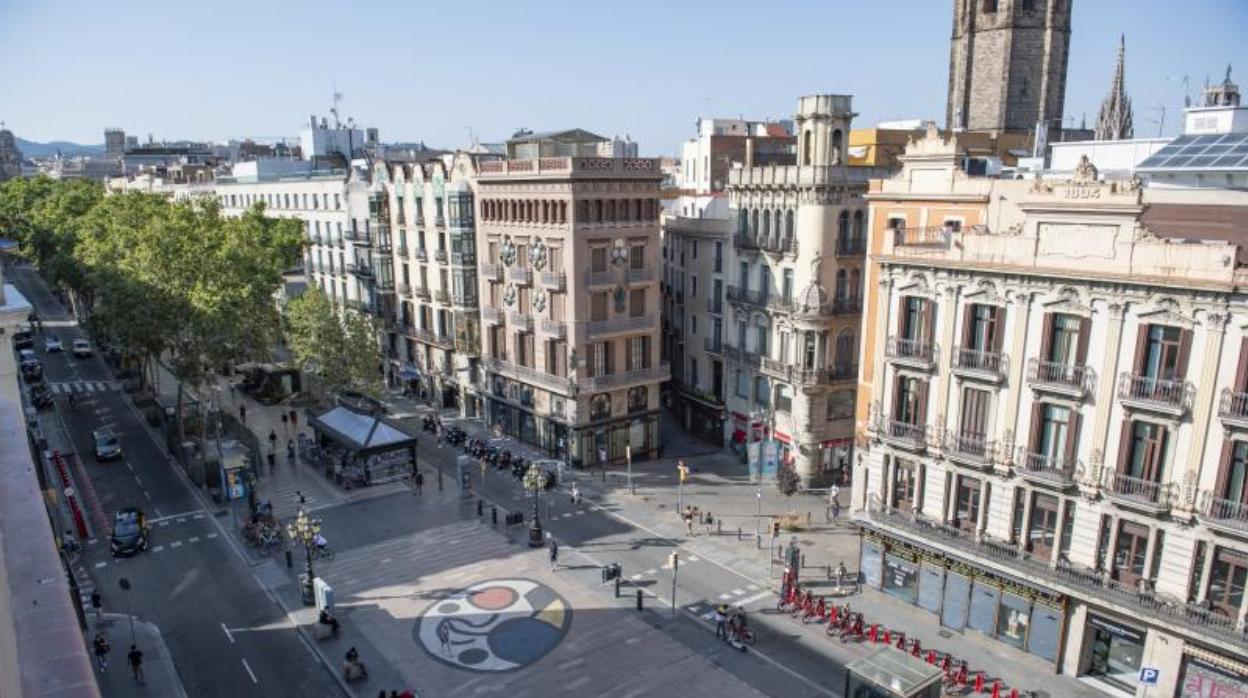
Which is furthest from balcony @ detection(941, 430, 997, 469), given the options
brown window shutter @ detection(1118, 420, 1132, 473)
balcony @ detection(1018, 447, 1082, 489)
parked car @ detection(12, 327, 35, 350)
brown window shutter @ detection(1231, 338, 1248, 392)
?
parked car @ detection(12, 327, 35, 350)

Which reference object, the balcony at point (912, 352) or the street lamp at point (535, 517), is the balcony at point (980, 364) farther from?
the street lamp at point (535, 517)

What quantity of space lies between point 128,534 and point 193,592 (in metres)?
6.43

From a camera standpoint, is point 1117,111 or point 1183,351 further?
point 1117,111

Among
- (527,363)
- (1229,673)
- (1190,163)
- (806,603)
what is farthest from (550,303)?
(1229,673)

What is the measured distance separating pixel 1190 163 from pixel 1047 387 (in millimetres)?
15466

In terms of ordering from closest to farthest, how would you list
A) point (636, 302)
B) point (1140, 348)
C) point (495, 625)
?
point (1140, 348) < point (495, 625) < point (636, 302)

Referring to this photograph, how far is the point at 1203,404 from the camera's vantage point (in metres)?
27.0

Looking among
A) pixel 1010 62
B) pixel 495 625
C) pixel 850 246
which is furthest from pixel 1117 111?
pixel 495 625

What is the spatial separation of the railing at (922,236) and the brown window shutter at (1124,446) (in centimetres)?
970

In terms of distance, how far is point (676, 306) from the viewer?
63125 mm

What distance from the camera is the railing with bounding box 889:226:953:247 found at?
35094 millimetres

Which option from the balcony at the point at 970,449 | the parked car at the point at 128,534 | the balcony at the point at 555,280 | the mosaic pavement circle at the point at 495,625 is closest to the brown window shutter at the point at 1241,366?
the balcony at the point at 970,449

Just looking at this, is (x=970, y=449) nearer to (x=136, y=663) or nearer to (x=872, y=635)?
(x=872, y=635)

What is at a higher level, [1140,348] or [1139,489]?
[1140,348]
